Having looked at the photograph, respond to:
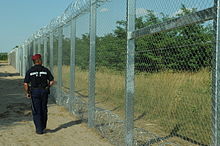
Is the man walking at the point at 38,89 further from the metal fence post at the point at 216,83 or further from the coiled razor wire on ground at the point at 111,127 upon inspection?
the metal fence post at the point at 216,83

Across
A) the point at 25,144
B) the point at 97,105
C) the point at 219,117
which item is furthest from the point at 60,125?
the point at 219,117

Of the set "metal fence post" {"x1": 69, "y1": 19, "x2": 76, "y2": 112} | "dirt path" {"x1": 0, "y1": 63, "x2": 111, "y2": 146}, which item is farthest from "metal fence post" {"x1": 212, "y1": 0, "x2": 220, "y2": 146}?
"metal fence post" {"x1": 69, "y1": 19, "x2": 76, "y2": 112}

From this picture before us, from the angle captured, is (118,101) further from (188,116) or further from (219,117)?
(219,117)

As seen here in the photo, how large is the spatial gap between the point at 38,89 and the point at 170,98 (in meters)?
3.13

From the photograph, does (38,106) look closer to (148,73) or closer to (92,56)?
(92,56)

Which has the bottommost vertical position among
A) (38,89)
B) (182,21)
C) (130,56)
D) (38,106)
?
(38,106)

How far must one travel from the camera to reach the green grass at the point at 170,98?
420 centimetres

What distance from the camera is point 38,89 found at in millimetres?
7176

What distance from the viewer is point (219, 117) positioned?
3061 millimetres

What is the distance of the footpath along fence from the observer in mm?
3635

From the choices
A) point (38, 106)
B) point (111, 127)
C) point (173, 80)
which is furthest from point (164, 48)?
point (38, 106)

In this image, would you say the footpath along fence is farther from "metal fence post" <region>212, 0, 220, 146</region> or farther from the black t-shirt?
the black t-shirt

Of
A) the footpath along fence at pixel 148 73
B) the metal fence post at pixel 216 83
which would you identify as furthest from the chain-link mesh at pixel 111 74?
the metal fence post at pixel 216 83

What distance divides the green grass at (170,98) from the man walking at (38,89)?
1.11m
